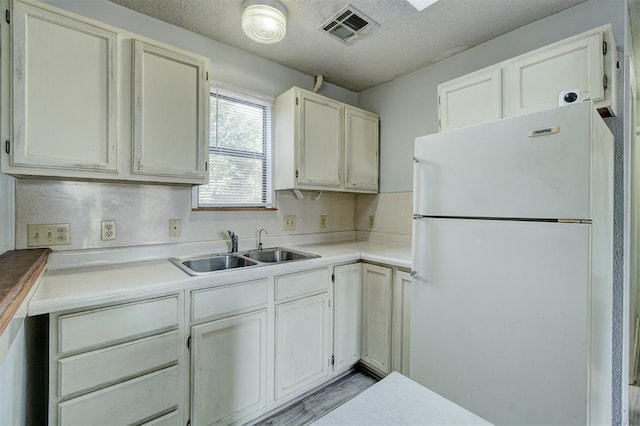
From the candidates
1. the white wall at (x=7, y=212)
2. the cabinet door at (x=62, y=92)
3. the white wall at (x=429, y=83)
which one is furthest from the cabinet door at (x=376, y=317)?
the white wall at (x=7, y=212)

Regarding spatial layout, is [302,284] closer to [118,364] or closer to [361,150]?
[118,364]

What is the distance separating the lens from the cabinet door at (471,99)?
183 centimetres

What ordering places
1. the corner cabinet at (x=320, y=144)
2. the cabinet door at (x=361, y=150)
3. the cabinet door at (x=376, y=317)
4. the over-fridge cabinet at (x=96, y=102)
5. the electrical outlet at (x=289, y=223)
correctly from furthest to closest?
the cabinet door at (x=361, y=150), the electrical outlet at (x=289, y=223), the corner cabinet at (x=320, y=144), the cabinet door at (x=376, y=317), the over-fridge cabinet at (x=96, y=102)

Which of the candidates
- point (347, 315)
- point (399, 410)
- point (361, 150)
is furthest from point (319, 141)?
point (399, 410)

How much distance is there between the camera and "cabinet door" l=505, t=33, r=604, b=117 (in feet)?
4.93

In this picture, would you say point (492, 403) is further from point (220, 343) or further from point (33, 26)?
point (33, 26)

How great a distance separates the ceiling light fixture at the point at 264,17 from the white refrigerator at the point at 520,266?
1.10m

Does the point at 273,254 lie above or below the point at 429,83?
below

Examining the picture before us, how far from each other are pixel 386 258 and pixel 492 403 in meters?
0.96

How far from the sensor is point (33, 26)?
1.34m

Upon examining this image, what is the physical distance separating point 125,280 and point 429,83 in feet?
8.61

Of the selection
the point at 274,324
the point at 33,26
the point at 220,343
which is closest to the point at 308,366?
the point at 274,324

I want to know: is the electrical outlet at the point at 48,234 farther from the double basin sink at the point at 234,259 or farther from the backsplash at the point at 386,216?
the backsplash at the point at 386,216

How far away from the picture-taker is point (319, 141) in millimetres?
2455
